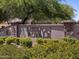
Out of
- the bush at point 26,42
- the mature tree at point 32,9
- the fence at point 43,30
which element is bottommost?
the bush at point 26,42

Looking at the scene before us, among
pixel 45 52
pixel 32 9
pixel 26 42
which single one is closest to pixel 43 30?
pixel 26 42

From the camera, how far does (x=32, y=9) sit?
30.5 m

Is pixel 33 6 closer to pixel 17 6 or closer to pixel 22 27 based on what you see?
pixel 17 6

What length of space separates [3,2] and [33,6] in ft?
9.52


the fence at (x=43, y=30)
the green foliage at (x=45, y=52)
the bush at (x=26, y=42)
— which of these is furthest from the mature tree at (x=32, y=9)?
the green foliage at (x=45, y=52)

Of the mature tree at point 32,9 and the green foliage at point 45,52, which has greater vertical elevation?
the mature tree at point 32,9

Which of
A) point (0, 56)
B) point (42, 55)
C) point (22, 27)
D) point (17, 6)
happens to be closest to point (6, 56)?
point (0, 56)

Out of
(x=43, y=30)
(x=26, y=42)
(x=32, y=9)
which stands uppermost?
(x=32, y=9)

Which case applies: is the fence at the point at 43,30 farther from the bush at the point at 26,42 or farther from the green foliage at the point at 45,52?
the green foliage at the point at 45,52

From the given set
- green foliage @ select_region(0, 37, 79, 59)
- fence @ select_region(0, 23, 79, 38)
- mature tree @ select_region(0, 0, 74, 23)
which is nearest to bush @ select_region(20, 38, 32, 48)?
fence @ select_region(0, 23, 79, 38)

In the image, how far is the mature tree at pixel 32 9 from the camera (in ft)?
98.3

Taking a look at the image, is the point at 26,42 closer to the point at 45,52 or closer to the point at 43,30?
the point at 43,30

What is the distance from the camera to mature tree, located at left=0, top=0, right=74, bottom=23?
30.0m

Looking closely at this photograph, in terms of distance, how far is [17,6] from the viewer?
2984 centimetres
